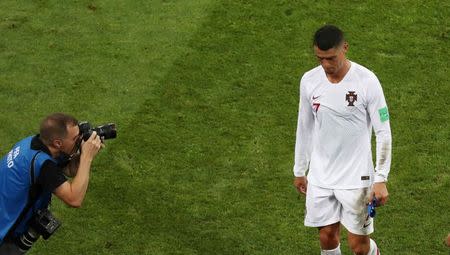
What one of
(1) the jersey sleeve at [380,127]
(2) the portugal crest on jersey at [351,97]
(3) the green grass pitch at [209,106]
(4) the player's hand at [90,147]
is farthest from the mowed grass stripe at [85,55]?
(1) the jersey sleeve at [380,127]

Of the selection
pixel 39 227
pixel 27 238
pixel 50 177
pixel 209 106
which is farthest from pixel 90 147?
pixel 209 106

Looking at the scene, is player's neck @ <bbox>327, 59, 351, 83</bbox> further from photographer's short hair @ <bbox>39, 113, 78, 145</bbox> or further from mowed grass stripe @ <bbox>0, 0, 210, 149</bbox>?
mowed grass stripe @ <bbox>0, 0, 210, 149</bbox>

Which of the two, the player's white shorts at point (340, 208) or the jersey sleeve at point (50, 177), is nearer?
the jersey sleeve at point (50, 177)

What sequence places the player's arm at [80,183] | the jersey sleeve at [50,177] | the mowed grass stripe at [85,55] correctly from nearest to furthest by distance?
the jersey sleeve at [50,177] < the player's arm at [80,183] < the mowed grass stripe at [85,55]

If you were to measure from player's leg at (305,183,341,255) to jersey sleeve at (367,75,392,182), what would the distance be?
1.92 ft

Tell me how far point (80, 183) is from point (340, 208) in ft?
7.20

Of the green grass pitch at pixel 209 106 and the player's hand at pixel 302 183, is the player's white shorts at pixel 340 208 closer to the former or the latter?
the player's hand at pixel 302 183

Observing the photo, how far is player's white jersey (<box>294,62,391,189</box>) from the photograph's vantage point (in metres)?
7.64

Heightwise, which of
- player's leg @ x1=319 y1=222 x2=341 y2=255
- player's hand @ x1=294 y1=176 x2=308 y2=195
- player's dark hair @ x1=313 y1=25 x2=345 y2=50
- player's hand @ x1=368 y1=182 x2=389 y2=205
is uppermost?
player's dark hair @ x1=313 y1=25 x2=345 y2=50

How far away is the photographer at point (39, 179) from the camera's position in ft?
24.4

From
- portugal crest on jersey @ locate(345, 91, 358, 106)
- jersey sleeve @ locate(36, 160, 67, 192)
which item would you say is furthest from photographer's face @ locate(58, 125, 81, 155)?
portugal crest on jersey @ locate(345, 91, 358, 106)

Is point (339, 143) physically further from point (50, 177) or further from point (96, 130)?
point (50, 177)

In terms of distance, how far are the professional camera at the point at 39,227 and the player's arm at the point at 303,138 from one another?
6.84 feet

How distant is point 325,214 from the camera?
812 centimetres
